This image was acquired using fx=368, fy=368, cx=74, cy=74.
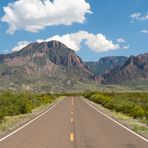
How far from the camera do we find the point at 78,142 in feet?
46.5

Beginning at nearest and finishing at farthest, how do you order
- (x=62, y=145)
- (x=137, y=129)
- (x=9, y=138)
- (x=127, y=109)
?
(x=62, y=145), (x=9, y=138), (x=137, y=129), (x=127, y=109)

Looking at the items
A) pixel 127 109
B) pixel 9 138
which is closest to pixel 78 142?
pixel 9 138

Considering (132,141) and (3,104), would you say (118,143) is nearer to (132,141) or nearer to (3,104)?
(132,141)

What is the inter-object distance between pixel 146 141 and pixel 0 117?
14526 mm

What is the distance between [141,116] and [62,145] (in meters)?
17.3

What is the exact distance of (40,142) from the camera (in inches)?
559

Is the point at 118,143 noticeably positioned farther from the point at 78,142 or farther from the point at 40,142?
the point at 40,142

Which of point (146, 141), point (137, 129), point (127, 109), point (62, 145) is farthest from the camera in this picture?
point (127, 109)

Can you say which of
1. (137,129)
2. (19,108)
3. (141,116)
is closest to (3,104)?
(19,108)

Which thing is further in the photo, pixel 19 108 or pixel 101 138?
pixel 19 108

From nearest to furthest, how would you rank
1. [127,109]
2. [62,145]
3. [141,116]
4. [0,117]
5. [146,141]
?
[62,145] → [146,141] → [0,117] → [141,116] → [127,109]

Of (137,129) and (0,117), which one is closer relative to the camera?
(137,129)

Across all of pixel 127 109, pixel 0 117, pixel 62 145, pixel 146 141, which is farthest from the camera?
pixel 127 109

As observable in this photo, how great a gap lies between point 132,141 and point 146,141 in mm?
548
